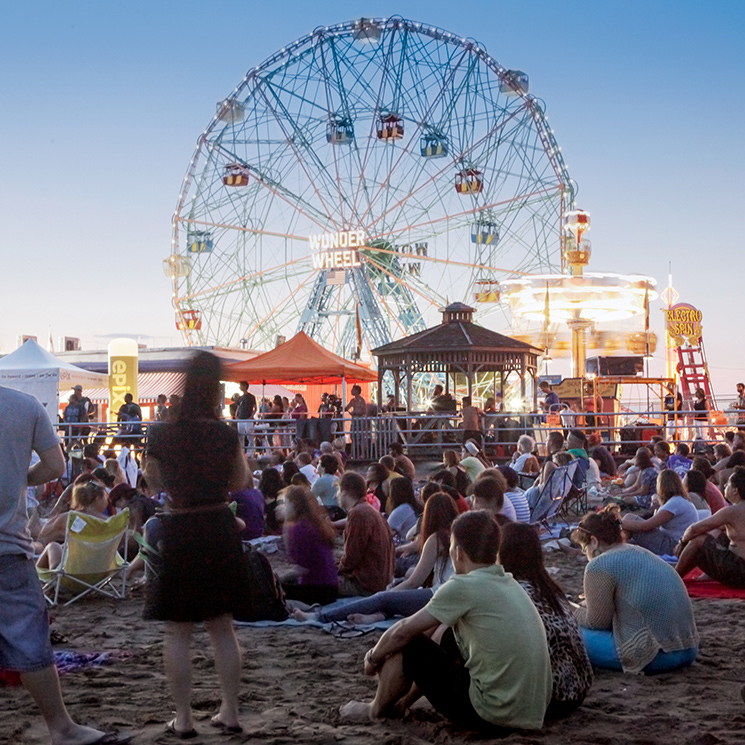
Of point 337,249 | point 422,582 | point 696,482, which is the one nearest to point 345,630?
point 422,582

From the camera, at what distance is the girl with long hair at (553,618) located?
369 cm

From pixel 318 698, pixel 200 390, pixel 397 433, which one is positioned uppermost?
pixel 200 390

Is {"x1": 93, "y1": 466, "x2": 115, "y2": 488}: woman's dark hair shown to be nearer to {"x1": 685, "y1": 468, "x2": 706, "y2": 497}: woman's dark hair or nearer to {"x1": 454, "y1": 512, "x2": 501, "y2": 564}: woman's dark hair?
{"x1": 685, "y1": 468, "x2": 706, "y2": 497}: woman's dark hair

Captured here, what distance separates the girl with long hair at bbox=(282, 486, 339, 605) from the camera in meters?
5.86

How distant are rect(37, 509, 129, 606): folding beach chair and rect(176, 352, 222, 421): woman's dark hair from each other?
3.28 meters

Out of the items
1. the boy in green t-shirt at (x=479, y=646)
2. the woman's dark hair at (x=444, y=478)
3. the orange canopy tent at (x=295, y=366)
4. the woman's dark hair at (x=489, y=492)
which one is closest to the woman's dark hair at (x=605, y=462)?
the orange canopy tent at (x=295, y=366)

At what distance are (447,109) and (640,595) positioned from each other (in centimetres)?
2695

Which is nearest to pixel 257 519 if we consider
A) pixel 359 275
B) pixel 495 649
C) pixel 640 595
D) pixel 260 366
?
pixel 640 595

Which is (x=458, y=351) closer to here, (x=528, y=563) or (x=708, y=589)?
(x=708, y=589)

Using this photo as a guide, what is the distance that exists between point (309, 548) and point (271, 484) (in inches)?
124

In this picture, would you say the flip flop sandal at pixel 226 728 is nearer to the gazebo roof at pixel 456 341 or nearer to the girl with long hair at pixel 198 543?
the girl with long hair at pixel 198 543

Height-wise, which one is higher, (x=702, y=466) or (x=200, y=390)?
(x=200, y=390)

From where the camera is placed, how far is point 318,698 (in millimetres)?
4184

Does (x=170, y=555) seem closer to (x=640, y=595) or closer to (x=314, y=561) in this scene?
(x=640, y=595)
